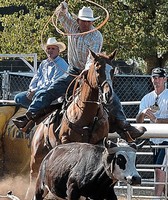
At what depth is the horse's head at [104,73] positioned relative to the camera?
29.4 feet

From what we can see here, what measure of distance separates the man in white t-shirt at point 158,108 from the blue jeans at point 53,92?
131cm

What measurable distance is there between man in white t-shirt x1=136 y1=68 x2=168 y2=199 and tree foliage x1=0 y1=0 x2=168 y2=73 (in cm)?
1066

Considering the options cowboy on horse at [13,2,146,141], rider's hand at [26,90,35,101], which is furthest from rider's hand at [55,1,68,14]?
rider's hand at [26,90,35,101]

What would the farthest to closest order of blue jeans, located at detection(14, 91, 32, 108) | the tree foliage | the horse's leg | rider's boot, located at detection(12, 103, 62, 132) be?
the tree foliage → blue jeans, located at detection(14, 91, 32, 108) → the horse's leg → rider's boot, located at detection(12, 103, 62, 132)

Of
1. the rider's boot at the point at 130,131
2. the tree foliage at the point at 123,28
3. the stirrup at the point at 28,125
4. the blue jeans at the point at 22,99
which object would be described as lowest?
the tree foliage at the point at 123,28

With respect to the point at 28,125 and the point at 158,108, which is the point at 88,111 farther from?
the point at 158,108

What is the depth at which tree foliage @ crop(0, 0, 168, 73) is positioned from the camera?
22.6 metres

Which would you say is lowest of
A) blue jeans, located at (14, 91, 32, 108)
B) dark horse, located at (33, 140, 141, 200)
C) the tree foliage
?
the tree foliage

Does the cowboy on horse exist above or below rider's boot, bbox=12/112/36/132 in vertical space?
above

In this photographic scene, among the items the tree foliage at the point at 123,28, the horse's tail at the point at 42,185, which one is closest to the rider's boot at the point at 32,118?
the horse's tail at the point at 42,185

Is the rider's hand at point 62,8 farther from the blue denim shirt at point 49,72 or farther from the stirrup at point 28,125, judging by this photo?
the stirrup at point 28,125

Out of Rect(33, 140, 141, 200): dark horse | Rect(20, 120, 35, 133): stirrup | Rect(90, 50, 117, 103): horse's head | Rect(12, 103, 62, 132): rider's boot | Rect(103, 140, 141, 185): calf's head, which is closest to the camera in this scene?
Rect(103, 140, 141, 185): calf's head

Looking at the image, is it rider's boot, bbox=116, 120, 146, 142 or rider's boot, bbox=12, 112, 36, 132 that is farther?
rider's boot, bbox=12, 112, 36, 132

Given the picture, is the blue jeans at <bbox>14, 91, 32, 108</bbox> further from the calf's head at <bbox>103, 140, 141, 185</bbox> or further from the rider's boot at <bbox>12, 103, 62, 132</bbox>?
the calf's head at <bbox>103, 140, 141, 185</bbox>
